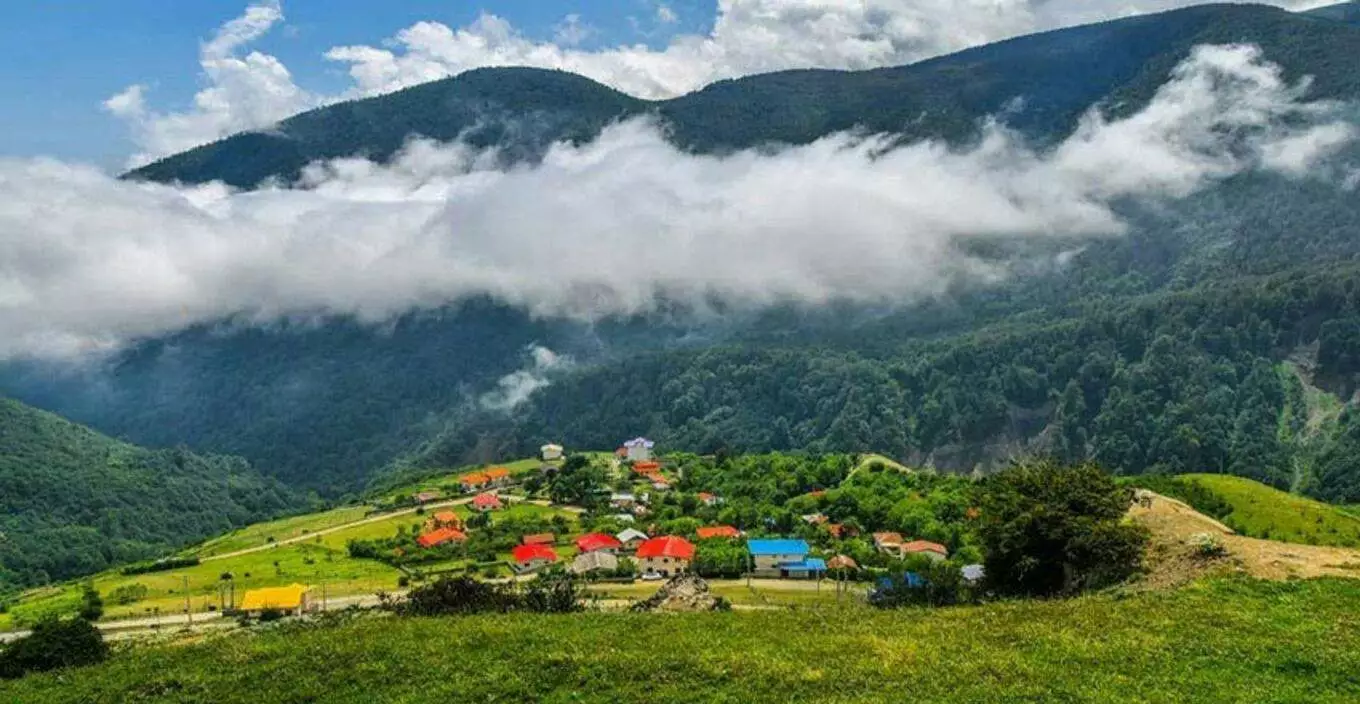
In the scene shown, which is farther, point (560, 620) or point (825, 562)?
point (825, 562)

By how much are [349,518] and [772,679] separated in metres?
125

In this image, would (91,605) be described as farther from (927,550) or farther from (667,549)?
(927,550)

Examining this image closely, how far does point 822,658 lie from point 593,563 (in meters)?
60.6

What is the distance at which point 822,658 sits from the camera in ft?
A: 81.2

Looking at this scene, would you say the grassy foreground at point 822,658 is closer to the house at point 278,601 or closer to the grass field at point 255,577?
the house at point 278,601

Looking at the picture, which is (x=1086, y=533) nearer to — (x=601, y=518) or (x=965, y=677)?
(x=965, y=677)

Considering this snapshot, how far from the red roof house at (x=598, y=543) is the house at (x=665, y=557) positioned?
559cm

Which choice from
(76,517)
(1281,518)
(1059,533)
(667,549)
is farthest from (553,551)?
(76,517)

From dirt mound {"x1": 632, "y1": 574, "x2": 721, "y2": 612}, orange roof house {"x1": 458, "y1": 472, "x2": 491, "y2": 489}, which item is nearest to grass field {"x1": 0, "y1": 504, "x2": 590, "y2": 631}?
orange roof house {"x1": 458, "y1": 472, "x2": 491, "y2": 489}

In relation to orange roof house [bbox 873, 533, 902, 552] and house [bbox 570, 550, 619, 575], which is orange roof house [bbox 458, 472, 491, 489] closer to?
house [bbox 570, 550, 619, 575]

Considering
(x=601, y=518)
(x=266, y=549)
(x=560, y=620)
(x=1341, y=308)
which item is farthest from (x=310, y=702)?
(x=1341, y=308)

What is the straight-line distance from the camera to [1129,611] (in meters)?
27.2

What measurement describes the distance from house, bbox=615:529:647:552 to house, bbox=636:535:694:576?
8.35 metres

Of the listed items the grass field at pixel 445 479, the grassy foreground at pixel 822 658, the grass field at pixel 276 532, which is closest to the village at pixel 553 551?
the grass field at pixel 276 532
